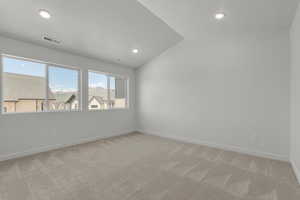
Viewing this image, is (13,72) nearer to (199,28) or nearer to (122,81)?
(122,81)

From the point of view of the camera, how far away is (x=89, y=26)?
9.68 ft

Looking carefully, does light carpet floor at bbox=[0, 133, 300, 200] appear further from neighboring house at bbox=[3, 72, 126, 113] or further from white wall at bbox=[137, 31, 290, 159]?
neighboring house at bbox=[3, 72, 126, 113]

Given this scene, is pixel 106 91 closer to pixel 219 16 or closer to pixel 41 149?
pixel 41 149

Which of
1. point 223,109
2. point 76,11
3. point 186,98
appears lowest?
point 223,109

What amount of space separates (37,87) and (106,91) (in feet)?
6.29

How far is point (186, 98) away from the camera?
14.1 feet

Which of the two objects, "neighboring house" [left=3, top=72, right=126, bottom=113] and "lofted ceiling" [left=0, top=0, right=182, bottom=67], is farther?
"neighboring house" [left=3, top=72, right=126, bottom=113]

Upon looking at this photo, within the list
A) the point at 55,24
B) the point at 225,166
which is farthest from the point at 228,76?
the point at 55,24

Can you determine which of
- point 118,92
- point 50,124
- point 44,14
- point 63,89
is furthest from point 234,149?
point 44,14

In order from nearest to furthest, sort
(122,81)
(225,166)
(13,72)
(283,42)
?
1. (225,166)
2. (283,42)
3. (13,72)
4. (122,81)

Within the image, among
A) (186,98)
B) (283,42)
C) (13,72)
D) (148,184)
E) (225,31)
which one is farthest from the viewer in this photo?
(186,98)

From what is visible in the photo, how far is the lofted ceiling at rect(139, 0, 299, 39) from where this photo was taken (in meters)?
2.35

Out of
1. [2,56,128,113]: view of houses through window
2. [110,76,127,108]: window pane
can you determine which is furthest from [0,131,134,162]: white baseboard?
[110,76,127,108]: window pane

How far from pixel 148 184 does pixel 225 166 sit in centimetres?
158
